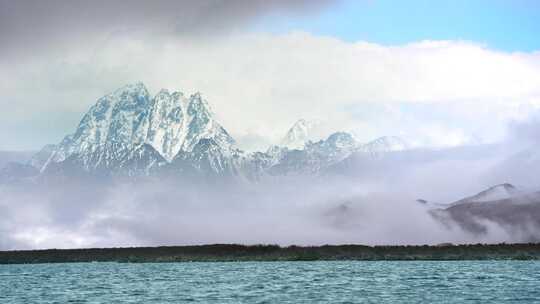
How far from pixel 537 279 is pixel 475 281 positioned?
11.1 meters

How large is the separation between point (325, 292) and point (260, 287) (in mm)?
16022

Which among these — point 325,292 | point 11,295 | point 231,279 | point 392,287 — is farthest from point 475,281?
point 11,295

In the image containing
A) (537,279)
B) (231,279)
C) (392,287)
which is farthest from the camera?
(231,279)

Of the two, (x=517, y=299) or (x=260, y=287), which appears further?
(x=260, y=287)

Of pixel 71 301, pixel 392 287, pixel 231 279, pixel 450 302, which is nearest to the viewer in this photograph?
pixel 450 302

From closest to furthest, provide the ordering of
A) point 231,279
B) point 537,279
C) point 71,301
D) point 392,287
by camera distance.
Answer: point 71,301 < point 392,287 < point 537,279 < point 231,279

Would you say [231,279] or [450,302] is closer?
[450,302]

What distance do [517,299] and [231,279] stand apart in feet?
239

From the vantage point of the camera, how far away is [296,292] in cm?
13038

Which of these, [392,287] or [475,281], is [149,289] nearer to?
[392,287]

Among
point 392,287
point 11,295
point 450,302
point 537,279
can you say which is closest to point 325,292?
point 392,287

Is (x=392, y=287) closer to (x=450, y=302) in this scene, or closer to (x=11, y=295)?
(x=450, y=302)

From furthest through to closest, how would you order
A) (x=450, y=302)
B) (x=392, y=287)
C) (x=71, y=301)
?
(x=392, y=287), (x=71, y=301), (x=450, y=302)

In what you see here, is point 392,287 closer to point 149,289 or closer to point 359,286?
point 359,286
